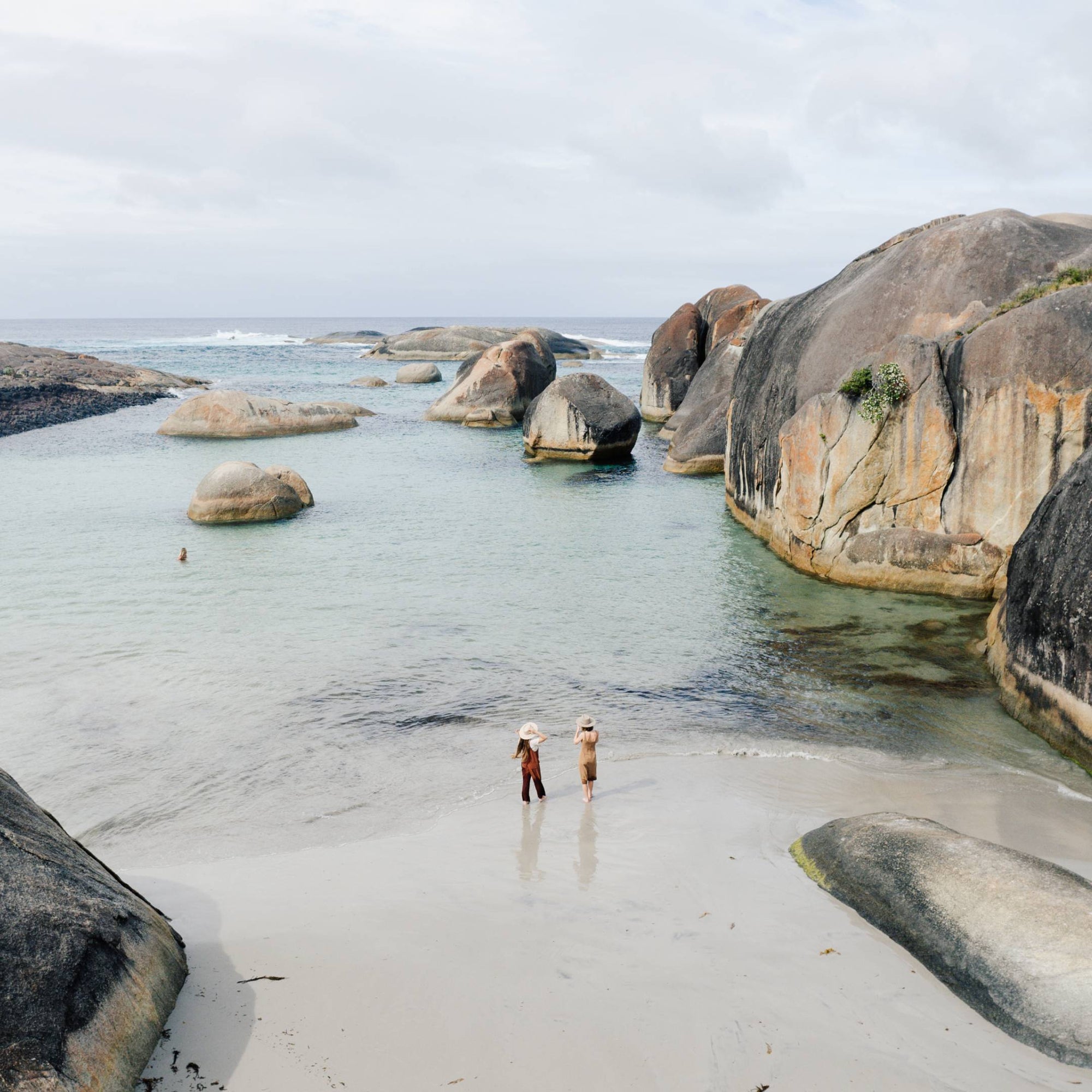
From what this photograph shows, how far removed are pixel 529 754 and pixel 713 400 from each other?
91.8 feet

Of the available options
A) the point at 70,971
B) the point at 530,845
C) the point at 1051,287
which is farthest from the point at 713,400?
the point at 70,971

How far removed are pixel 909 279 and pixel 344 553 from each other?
1359 cm

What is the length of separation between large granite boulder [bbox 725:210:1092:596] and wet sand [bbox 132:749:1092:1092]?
7.75 metres

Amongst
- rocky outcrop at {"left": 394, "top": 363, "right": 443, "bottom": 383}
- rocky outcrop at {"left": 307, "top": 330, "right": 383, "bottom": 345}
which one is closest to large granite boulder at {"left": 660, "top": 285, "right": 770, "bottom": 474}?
rocky outcrop at {"left": 394, "top": 363, "right": 443, "bottom": 383}

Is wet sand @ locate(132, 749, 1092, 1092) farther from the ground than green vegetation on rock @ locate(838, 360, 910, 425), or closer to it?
closer to it

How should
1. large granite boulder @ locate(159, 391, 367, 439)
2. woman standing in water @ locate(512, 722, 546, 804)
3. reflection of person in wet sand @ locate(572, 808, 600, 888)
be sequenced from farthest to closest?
1. large granite boulder @ locate(159, 391, 367, 439)
2. woman standing in water @ locate(512, 722, 546, 804)
3. reflection of person in wet sand @ locate(572, 808, 600, 888)

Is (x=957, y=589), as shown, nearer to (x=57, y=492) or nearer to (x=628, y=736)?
(x=628, y=736)

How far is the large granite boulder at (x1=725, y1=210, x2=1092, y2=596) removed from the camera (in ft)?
52.6

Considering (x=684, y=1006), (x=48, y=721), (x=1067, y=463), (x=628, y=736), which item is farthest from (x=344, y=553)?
(x=684, y=1006)

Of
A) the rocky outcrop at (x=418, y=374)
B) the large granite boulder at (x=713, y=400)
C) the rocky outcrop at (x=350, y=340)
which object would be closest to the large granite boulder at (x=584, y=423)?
the large granite boulder at (x=713, y=400)

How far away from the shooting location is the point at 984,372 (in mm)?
16578

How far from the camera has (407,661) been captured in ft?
48.4

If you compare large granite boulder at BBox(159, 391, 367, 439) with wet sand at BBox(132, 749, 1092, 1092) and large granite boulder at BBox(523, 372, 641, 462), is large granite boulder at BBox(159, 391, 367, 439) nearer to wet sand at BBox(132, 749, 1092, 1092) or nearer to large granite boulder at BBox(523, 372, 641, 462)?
large granite boulder at BBox(523, 372, 641, 462)

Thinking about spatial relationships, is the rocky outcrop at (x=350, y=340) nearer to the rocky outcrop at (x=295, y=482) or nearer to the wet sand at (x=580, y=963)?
the rocky outcrop at (x=295, y=482)
